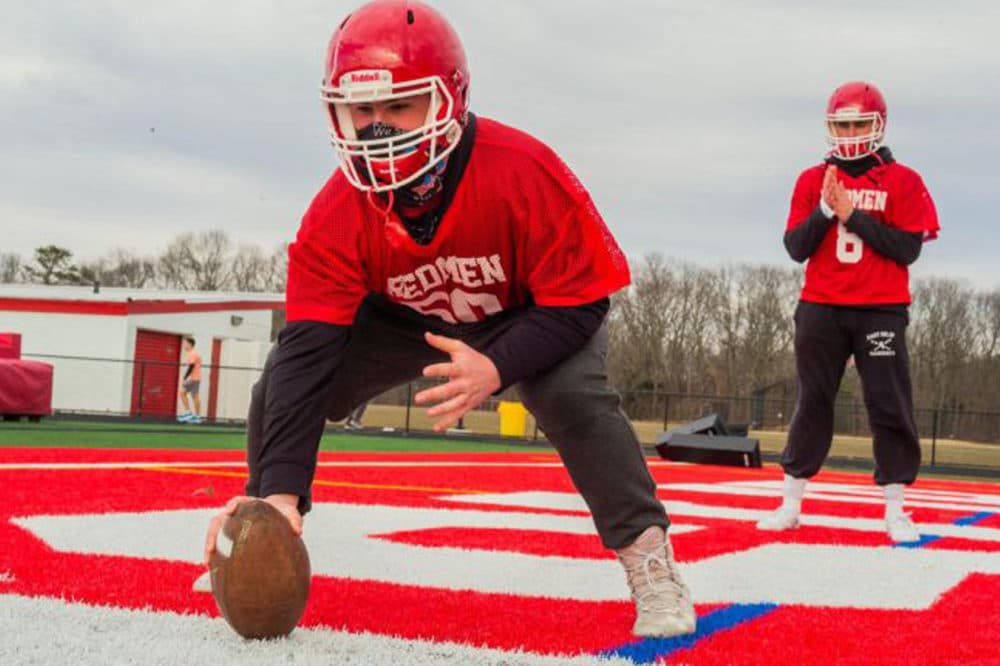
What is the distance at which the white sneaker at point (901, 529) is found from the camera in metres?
5.19

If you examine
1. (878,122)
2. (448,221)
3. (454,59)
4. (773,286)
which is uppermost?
(773,286)

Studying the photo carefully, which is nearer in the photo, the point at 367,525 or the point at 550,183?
the point at 550,183

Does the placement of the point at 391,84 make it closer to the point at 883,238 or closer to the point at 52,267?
the point at 883,238

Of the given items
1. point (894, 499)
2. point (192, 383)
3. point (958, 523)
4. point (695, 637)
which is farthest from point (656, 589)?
point (192, 383)

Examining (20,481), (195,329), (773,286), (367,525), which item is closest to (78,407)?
(195,329)

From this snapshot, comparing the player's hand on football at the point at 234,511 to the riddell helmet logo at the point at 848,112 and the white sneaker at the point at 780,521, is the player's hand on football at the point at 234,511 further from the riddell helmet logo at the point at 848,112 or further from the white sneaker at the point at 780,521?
the riddell helmet logo at the point at 848,112

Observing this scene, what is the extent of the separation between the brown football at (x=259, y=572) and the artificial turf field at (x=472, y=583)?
0.24 ft

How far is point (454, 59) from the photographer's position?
2791mm

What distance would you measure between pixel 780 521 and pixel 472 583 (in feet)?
8.36

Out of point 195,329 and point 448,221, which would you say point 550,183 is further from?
point 195,329

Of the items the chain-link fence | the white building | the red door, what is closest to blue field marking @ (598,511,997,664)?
the chain-link fence

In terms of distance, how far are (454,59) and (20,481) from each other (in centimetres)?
428

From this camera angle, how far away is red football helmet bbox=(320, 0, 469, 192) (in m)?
2.64

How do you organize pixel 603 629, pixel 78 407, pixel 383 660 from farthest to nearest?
pixel 78 407, pixel 603 629, pixel 383 660
